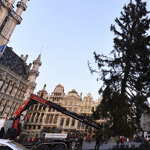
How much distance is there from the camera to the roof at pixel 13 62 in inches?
1321

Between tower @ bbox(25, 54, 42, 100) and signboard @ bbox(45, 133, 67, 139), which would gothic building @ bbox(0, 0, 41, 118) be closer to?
tower @ bbox(25, 54, 42, 100)

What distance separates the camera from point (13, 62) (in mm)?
38156

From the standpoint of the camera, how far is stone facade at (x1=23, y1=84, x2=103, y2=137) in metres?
44.5

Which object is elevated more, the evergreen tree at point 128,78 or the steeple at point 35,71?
the steeple at point 35,71

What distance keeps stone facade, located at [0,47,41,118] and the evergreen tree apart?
82.3 feet

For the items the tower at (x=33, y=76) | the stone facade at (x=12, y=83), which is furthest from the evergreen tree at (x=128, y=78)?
the tower at (x=33, y=76)

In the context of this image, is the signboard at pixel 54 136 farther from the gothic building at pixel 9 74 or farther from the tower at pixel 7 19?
the tower at pixel 7 19

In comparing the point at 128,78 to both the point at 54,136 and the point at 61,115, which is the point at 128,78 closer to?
the point at 54,136

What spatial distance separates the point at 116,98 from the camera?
37.7ft

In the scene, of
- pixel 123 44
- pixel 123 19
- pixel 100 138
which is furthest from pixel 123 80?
pixel 123 19

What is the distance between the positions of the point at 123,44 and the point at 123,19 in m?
3.55

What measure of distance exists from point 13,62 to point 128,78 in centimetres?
3378

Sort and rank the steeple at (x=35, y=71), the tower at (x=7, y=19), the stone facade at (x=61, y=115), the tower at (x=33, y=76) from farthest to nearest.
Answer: the stone facade at (x=61, y=115), the steeple at (x=35, y=71), the tower at (x=33, y=76), the tower at (x=7, y=19)

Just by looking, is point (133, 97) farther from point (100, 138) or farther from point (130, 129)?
point (100, 138)
